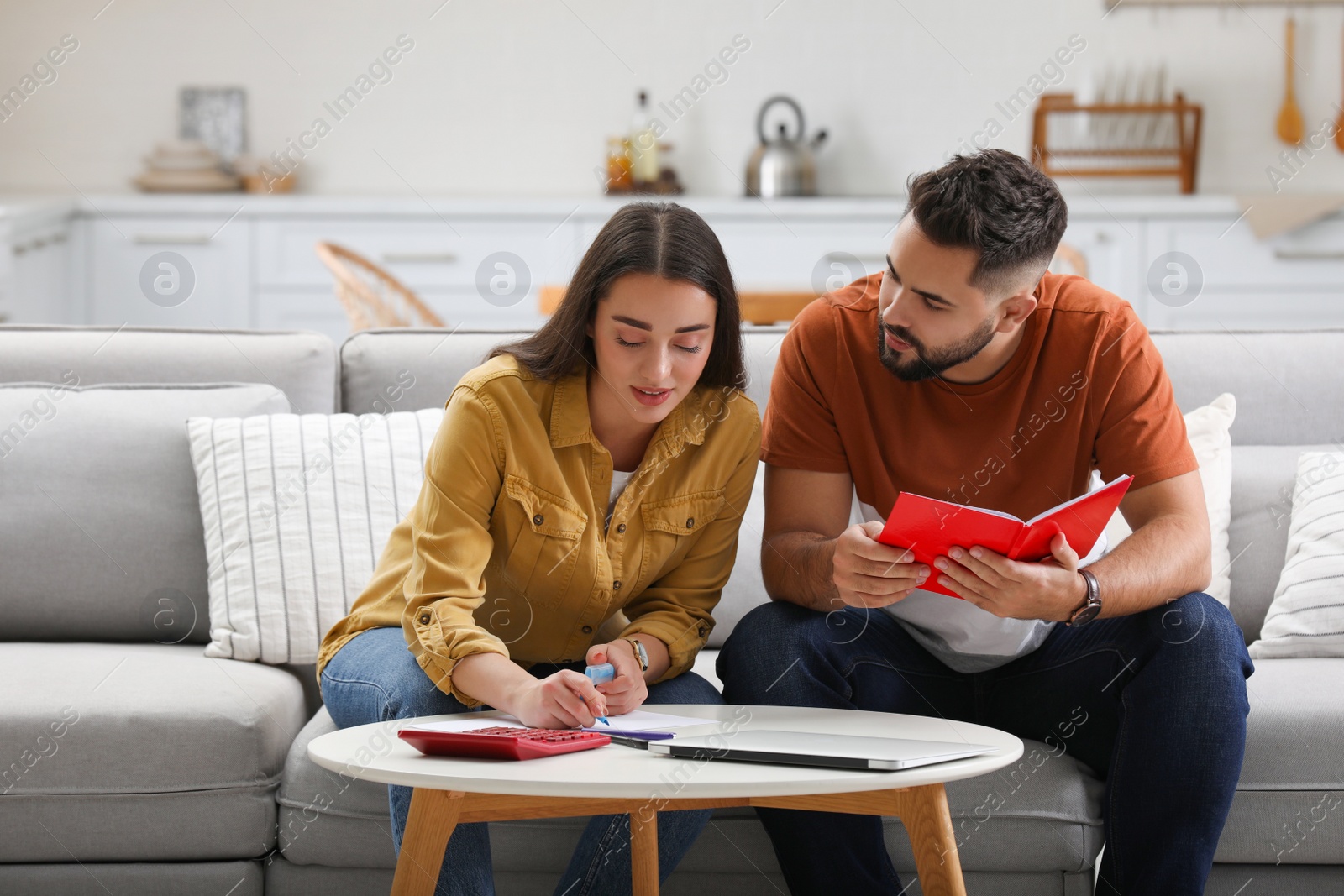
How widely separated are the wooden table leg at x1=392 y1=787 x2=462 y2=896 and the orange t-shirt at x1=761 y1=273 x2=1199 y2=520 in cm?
65

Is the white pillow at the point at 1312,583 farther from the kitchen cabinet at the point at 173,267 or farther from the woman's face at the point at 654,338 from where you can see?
the kitchen cabinet at the point at 173,267

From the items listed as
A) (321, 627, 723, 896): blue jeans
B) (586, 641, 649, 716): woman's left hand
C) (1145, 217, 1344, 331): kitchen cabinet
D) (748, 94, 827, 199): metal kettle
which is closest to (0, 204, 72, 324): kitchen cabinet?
(748, 94, 827, 199): metal kettle

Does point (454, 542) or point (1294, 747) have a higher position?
point (454, 542)

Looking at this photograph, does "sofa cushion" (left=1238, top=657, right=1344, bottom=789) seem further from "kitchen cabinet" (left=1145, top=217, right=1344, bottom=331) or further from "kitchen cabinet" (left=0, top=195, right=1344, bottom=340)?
"kitchen cabinet" (left=1145, top=217, right=1344, bottom=331)

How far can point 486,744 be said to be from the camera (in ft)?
3.59

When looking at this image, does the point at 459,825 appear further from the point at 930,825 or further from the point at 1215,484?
the point at 1215,484

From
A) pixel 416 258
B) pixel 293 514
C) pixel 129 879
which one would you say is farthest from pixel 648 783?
pixel 416 258

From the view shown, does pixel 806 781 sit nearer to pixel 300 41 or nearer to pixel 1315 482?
pixel 1315 482

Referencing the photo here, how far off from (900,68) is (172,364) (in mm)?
3188

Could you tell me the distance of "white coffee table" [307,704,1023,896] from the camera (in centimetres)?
102

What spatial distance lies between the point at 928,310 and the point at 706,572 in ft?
1.35

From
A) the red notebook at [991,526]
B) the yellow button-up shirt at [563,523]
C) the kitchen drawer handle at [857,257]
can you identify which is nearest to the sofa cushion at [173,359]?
the yellow button-up shirt at [563,523]

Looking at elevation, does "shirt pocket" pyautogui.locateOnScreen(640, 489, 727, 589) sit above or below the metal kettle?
below

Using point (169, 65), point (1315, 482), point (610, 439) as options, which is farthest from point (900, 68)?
point (610, 439)
